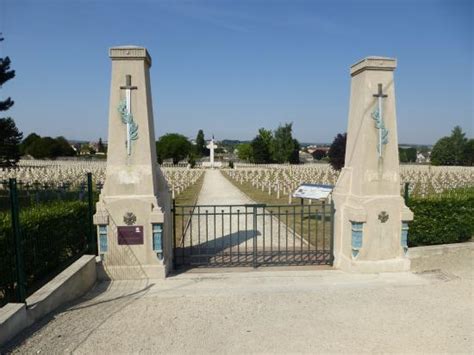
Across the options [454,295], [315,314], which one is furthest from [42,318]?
[454,295]

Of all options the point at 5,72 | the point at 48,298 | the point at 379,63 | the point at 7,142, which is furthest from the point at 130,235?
the point at 7,142

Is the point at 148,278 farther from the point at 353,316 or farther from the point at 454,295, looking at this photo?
the point at 454,295

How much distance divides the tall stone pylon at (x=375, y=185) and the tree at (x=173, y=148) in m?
74.2

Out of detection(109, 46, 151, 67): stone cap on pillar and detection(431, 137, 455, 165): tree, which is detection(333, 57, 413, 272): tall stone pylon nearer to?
detection(109, 46, 151, 67): stone cap on pillar

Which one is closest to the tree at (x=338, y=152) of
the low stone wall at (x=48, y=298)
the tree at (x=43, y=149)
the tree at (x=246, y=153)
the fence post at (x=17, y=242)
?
the low stone wall at (x=48, y=298)

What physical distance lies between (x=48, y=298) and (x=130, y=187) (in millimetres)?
2384

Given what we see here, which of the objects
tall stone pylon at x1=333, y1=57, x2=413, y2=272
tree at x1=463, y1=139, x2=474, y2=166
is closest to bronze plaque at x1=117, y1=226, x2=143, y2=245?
tall stone pylon at x1=333, y1=57, x2=413, y2=272

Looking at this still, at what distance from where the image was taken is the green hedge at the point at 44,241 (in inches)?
194

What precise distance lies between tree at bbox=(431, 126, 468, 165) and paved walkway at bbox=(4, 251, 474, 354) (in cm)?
7419

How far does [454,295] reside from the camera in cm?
563

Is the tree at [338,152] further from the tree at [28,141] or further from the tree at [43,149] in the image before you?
the tree at [28,141]

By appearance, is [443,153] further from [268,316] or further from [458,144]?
[268,316]

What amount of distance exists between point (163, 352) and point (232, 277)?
2.80 m

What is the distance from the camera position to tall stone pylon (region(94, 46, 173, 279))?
6.32 metres
